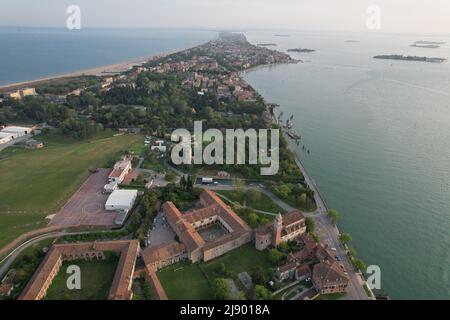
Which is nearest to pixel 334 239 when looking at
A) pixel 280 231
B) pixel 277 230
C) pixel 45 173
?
pixel 280 231

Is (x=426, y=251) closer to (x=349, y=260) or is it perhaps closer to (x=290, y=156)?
(x=349, y=260)

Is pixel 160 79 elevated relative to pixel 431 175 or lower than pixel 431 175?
elevated

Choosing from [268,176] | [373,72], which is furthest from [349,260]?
[373,72]

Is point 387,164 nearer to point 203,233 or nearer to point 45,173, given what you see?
point 203,233

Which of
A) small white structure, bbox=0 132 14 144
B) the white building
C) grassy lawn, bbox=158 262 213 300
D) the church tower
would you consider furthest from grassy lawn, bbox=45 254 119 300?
the white building

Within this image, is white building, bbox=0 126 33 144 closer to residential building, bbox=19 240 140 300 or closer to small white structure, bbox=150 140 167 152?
small white structure, bbox=150 140 167 152
